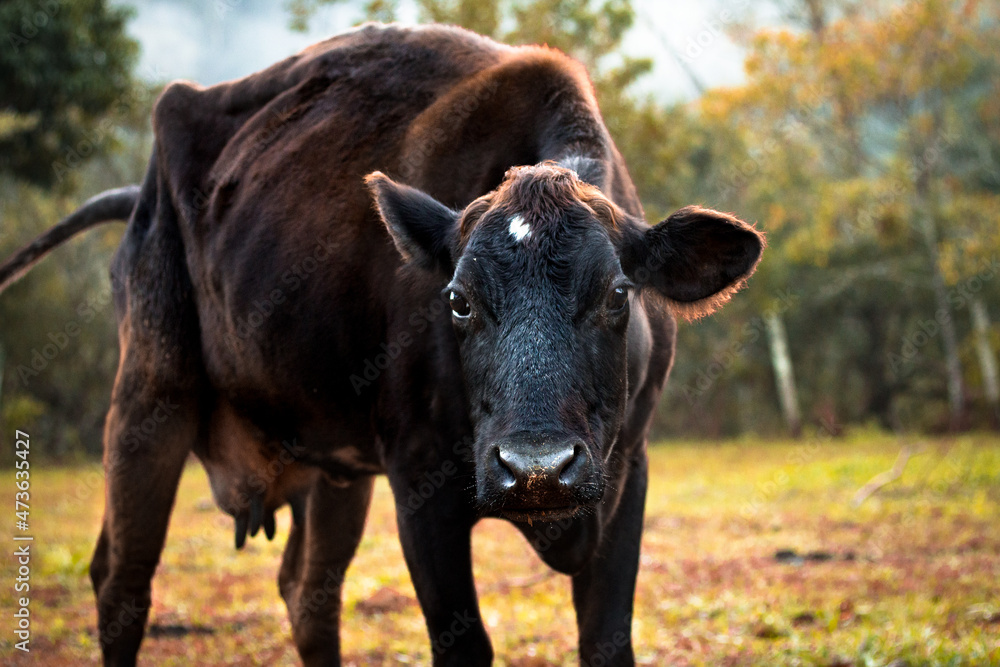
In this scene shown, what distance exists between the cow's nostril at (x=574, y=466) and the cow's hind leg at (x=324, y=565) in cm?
257

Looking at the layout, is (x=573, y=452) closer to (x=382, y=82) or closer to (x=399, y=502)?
(x=399, y=502)

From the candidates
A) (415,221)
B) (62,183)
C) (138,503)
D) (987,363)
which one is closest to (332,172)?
(415,221)

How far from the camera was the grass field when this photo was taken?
5.16m

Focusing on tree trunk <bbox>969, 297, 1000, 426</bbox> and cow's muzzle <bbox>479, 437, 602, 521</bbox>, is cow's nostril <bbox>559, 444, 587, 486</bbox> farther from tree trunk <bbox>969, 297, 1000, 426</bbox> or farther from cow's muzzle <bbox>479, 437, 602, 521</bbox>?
tree trunk <bbox>969, 297, 1000, 426</bbox>

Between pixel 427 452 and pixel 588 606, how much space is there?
887 millimetres

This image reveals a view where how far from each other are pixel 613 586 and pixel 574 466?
120 centimetres

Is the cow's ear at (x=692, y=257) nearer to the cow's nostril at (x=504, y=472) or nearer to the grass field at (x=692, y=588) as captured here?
the cow's nostril at (x=504, y=472)

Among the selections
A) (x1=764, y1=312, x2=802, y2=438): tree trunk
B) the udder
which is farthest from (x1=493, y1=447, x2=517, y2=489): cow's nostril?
(x1=764, y1=312, x2=802, y2=438): tree trunk

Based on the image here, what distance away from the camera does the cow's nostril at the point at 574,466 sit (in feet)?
8.09

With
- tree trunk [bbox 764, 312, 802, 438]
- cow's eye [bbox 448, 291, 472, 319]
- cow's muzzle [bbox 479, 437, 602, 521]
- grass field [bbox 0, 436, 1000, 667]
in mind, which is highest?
cow's eye [bbox 448, 291, 472, 319]

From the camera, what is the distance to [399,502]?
346cm

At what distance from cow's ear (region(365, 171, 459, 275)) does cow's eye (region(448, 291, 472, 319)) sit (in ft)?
0.92

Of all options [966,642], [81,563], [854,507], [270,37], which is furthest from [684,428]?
[270,37]

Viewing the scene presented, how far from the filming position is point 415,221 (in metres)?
3.20
